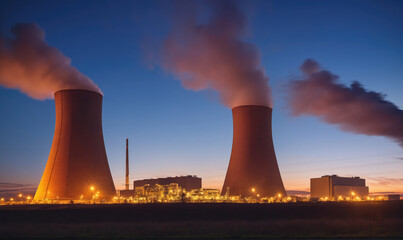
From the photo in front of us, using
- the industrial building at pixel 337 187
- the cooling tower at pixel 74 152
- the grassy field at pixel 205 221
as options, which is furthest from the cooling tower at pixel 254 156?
the industrial building at pixel 337 187

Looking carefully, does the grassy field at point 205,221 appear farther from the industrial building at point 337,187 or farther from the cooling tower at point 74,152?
the industrial building at point 337,187

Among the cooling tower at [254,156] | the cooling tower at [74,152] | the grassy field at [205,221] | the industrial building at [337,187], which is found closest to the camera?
the grassy field at [205,221]

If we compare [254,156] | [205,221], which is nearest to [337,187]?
[254,156]

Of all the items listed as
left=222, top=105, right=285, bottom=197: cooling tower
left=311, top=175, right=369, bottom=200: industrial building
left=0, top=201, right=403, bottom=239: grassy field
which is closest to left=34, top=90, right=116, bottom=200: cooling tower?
left=0, top=201, right=403, bottom=239: grassy field

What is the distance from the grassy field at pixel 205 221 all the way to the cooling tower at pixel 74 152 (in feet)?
5.01

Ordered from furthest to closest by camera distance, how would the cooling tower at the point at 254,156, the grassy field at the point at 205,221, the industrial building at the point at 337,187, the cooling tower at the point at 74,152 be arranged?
the industrial building at the point at 337,187 < the cooling tower at the point at 254,156 < the cooling tower at the point at 74,152 < the grassy field at the point at 205,221

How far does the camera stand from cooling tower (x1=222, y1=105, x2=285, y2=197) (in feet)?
92.6

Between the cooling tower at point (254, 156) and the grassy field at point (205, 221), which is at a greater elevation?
the cooling tower at point (254, 156)

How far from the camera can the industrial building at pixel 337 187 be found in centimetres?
4691

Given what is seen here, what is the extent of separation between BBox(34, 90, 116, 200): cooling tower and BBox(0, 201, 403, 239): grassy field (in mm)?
1527

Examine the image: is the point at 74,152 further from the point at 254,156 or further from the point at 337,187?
the point at 337,187

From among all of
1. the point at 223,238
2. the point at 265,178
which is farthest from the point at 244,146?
the point at 223,238

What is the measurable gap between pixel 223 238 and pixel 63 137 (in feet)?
51.9

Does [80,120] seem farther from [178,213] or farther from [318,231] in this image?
[318,231]
